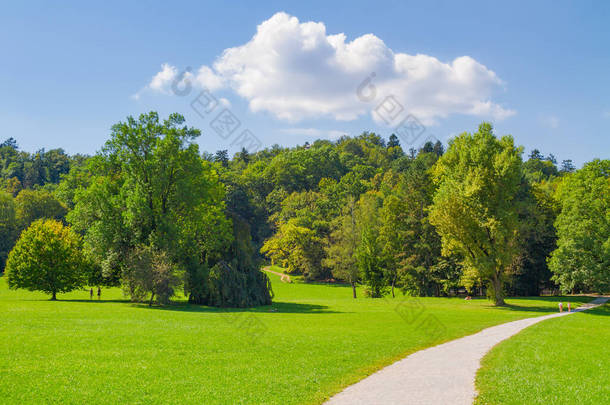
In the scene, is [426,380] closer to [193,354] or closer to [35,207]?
[193,354]

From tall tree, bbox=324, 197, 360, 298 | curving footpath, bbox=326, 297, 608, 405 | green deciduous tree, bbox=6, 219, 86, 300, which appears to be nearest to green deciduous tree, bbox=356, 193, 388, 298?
tall tree, bbox=324, 197, 360, 298

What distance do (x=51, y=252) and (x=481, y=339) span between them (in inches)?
1459

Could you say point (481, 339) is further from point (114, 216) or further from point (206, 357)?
point (114, 216)

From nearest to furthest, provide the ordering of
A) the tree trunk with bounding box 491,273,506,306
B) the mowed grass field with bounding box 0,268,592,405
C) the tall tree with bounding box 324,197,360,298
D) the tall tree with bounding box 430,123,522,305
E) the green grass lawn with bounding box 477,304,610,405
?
the mowed grass field with bounding box 0,268,592,405
the green grass lawn with bounding box 477,304,610,405
the tall tree with bounding box 430,123,522,305
the tree trunk with bounding box 491,273,506,306
the tall tree with bounding box 324,197,360,298

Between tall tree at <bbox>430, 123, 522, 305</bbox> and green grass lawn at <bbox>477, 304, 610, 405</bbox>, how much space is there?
16.2 m

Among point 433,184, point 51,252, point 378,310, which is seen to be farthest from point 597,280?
point 51,252

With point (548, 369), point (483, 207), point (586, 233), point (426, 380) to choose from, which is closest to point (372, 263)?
point (483, 207)

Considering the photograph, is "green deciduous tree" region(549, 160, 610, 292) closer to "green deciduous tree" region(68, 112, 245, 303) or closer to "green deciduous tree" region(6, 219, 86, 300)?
"green deciduous tree" region(68, 112, 245, 303)

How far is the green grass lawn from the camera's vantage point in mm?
12269

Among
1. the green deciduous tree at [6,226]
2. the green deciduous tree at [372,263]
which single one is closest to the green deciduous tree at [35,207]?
the green deciduous tree at [6,226]

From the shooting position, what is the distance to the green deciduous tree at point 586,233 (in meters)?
46.2

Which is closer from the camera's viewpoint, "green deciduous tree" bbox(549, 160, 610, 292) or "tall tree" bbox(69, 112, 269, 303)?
"tall tree" bbox(69, 112, 269, 303)

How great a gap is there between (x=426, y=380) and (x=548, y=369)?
535cm

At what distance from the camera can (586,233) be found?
4781 cm
